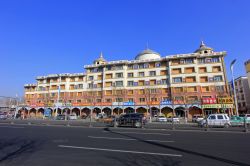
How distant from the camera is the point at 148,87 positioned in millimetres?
52094

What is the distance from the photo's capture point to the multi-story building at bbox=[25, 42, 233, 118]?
4722 centimetres

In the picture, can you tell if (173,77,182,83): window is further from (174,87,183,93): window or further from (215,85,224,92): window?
(215,85,224,92): window

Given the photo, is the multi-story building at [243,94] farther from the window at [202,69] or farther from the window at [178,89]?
the window at [178,89]

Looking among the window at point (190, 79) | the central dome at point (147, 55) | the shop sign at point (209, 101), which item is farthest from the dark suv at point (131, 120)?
the central dome at point (147, 55)

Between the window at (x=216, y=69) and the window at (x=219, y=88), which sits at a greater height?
the window at (x=216, y=69)

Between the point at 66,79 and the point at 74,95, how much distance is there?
7.17 meters

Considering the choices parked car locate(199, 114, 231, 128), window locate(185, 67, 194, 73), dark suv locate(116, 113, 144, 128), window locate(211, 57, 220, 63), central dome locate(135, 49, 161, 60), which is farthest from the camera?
central dome locate(135, 49, 161, 60)

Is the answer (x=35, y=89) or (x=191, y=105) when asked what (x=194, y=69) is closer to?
(x=191, y=105)

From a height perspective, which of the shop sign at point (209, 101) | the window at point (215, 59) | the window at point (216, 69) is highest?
the window at point (215, 59)

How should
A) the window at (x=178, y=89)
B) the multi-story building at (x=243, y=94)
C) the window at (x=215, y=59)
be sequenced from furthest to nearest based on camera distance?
the multi-story building at (x=243, y=94)
the window at (x=178, y=89)
the window at (x=215, y=59)

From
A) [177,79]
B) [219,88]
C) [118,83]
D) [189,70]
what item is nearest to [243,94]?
[219,88]

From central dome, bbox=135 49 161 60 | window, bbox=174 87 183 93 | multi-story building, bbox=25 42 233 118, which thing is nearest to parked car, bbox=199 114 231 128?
multi-story building, bbox=25 42 233 118

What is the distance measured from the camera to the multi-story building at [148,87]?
47.2 meters

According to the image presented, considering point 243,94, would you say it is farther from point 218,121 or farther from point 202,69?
point 218,121
